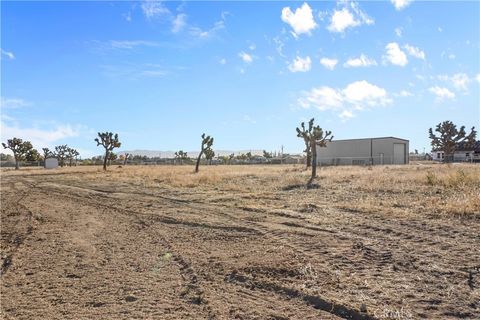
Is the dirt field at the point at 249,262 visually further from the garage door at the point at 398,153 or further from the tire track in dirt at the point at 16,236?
the garage door at the point at 398,153

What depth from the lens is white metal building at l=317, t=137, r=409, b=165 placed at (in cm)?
5636

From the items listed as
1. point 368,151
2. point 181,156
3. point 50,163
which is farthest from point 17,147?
point 368,151

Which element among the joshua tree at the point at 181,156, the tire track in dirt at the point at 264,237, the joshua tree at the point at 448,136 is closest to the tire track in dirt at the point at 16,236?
the tire track in dirt at the point at 264,237

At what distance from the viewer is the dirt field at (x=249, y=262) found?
446 centimetres

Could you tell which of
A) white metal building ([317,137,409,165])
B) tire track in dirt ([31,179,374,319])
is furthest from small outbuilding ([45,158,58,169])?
tire track in dirt ([31,179,374,319])

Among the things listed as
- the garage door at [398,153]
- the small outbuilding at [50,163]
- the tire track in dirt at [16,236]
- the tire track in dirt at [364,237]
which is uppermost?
the garage door at [398,153]

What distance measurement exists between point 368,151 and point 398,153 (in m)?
4.17

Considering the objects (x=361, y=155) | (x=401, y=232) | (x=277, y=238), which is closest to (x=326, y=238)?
(x=277, y=238)

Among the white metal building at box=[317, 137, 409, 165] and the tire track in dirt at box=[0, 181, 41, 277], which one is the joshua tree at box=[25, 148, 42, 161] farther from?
the tire track in dirt at box=[0, 181, 41, 277]

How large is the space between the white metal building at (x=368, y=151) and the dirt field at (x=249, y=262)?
153ft

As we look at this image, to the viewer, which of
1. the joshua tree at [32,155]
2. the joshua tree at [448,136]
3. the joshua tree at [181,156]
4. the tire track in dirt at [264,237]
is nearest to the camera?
the tire track in dirt at [264,237]

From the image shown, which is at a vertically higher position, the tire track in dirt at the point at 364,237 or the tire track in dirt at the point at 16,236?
the tire track in dirt at the point at 364,237

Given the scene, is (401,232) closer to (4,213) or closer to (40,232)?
(40,232)

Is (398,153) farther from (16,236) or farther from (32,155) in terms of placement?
(32,155)
